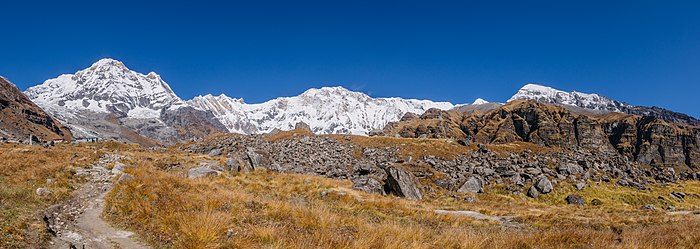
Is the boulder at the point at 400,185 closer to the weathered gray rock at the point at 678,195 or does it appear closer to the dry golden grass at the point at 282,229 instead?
the dry golden grass at the point at 282,229

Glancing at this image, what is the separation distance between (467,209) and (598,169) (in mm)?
49532

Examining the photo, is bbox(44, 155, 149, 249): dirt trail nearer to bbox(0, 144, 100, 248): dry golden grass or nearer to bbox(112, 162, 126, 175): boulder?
bbox(0, 144, 100, 248): dry golden grass

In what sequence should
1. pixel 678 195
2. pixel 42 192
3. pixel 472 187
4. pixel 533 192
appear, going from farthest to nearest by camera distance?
pixel 678 195 < pixel 533 192 < pixel 472 187 < pixel 42 192

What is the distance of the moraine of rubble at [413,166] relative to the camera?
34406mm

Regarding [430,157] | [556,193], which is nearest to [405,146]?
[430,157]

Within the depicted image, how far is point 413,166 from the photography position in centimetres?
4694

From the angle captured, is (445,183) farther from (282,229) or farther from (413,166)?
(282,229)

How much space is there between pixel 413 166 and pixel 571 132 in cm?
14485

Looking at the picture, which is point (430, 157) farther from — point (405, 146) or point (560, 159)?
point (560, 159)

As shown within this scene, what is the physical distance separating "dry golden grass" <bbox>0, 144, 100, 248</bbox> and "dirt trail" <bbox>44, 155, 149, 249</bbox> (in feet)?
1.19

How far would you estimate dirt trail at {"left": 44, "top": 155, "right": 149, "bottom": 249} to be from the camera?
9273mm

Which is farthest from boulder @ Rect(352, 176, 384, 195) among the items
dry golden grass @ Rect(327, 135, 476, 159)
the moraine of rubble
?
dry golden grass @ Rect(327, 135, 476, 159)

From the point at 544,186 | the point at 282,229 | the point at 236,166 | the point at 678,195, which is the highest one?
the point at 236,166

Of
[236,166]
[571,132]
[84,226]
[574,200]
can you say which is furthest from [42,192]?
[571,132]
